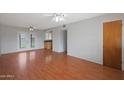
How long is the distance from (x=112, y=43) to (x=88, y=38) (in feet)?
4.21

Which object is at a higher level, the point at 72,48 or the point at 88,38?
the point at 88,38

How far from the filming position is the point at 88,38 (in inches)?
189

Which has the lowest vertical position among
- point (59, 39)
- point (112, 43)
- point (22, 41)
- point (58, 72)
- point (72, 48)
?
point (58, 72)

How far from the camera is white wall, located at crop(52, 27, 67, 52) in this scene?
747cm

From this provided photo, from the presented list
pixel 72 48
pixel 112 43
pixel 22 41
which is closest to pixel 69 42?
pixel 72 48

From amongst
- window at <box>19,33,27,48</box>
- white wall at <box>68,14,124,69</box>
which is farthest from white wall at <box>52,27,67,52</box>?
window at <box>19,33,27,48</box>

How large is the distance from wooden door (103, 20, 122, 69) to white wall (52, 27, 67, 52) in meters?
3.96

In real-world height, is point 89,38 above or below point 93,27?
below

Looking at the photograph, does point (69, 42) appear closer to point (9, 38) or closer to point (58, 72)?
point (58, 72)

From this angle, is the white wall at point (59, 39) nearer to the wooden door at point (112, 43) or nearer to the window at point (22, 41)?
the window at point (22, 41)
